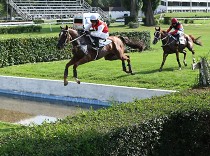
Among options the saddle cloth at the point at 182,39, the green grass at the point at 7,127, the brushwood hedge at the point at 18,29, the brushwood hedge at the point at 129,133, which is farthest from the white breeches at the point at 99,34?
the brushwood hedge at the point at 18,29

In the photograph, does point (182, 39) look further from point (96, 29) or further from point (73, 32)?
point (73, 32)

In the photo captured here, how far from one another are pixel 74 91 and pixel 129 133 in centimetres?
931

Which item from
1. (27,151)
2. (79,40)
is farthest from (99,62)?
(27,151)

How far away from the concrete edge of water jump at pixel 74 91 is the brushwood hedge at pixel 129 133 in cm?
551

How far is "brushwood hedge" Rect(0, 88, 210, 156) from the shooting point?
18.9 ft

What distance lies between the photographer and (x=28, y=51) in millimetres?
22203

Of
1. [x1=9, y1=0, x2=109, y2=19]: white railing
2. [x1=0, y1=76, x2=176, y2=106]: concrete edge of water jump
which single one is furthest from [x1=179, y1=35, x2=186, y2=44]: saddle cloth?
[x1=9, y1=0, x2=109, y2=19]: white railing

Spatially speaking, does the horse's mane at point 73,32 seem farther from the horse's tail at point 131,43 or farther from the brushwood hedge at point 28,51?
the brushwood hedge at point 28,51

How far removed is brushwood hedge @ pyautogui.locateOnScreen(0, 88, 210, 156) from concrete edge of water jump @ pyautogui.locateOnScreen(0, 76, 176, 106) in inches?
217

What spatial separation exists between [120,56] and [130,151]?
310 inches

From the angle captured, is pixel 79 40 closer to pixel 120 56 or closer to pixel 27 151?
pixel 120 56

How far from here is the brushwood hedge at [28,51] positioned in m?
21.1

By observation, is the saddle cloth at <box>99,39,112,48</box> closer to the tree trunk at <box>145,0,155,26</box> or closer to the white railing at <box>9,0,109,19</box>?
the tree trunk at <box>145,0,155,26</box>

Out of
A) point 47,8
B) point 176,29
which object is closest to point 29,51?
point 176,29
